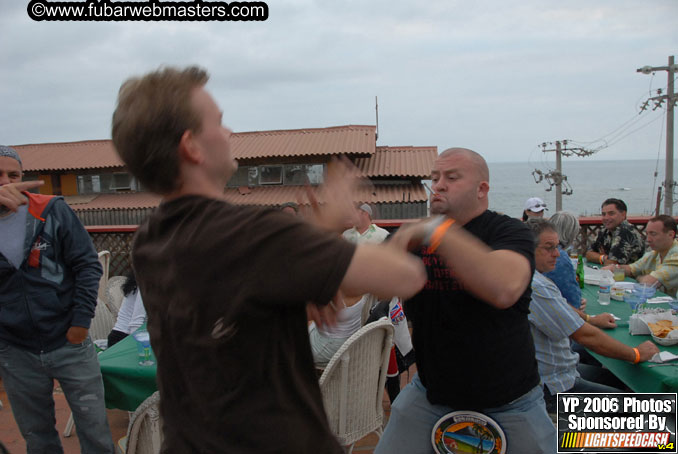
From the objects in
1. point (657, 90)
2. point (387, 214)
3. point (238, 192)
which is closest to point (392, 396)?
point (387, 214)

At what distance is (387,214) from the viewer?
68.1 ft

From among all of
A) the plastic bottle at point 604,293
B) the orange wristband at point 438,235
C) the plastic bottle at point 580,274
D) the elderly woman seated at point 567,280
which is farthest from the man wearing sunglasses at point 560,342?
the plastic bottle at point 580,274

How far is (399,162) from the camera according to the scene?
2312 centimetres

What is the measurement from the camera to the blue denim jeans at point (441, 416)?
1.83 metres

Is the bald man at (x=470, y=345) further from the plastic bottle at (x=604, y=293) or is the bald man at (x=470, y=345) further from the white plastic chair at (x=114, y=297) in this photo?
the white plastic chair at (x=114, y=297)

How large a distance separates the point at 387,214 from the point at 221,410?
65.8 feet

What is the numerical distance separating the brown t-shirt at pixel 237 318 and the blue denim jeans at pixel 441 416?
1.14 metres

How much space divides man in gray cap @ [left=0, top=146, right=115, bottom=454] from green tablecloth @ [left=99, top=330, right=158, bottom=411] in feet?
0.53

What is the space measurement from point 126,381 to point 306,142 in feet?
70.0

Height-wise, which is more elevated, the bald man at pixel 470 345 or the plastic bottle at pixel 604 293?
the bald man at pixel 470 345

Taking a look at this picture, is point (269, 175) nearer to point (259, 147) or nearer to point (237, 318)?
point (259, 147)

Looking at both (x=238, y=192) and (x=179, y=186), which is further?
(x=238, y=192)

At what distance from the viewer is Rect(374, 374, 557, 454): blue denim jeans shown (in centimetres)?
183

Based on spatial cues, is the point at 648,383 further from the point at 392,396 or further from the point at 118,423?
the point at 118,423
